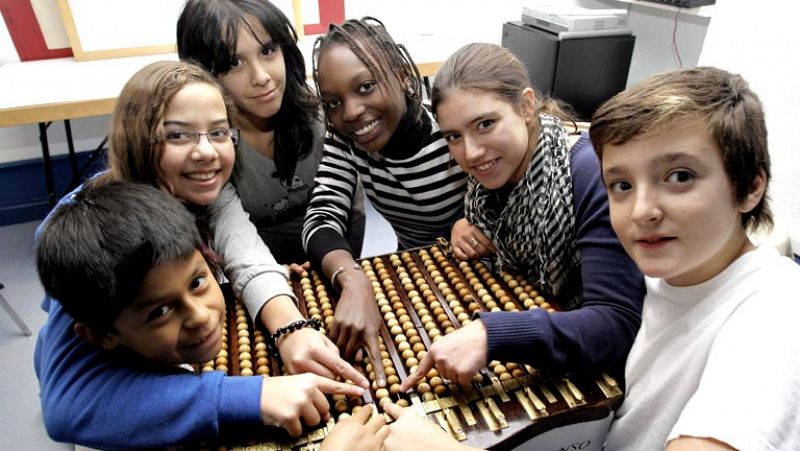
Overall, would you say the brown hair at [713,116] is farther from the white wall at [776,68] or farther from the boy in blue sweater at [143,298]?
the white wall at [776,68]

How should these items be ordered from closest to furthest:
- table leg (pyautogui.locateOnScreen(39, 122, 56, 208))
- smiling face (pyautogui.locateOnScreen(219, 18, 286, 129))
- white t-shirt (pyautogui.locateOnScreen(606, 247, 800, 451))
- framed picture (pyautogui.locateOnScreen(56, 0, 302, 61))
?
white t-shirt (pyautogui.locateOnScreen(606, 247, 800, 451)) < smiling face (pyautogui.locateOnScreen(219, 18, 286, 129)) < table leg (pyautogui.locateOnScreen(39, 122, 56, 208)) < framed picture (pyautogui.locateOnScreen(56, 0, 302, 61))

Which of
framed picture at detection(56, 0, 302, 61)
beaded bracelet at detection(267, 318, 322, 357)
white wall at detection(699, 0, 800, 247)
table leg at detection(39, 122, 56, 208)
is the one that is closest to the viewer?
beaded bracelet at detection(267, 318, 322, 357)

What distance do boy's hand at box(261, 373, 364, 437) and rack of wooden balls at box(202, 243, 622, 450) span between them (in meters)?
0.02

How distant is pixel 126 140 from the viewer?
100 cm

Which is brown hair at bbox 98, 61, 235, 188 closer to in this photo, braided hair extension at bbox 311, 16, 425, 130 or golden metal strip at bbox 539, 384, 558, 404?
braided hair extension at bbox 311, 16, 425, 130

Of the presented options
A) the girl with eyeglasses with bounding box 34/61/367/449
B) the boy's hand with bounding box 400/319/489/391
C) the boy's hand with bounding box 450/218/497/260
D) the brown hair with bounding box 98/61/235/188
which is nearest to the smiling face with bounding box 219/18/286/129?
the girl with eyeglasses with bounding box 34/61/367/449

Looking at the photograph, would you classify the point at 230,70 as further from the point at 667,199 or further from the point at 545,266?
the point at 667,199

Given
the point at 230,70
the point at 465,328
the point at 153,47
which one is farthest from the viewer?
the point at 153,47

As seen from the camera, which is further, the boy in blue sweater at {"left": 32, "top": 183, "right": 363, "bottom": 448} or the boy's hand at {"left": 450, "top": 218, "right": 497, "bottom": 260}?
the boy's hand at {"left": 450, "top": 218, "right": 497, "bottom": 260}

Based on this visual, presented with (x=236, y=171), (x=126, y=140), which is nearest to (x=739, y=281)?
(x=126, y=140)

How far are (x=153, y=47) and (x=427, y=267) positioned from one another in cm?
255

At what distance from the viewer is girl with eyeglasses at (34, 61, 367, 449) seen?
2.31 ft

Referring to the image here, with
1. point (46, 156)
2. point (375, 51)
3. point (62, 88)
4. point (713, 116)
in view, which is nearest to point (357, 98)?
point (375, 51)

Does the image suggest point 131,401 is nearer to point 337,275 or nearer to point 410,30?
point 337,275
